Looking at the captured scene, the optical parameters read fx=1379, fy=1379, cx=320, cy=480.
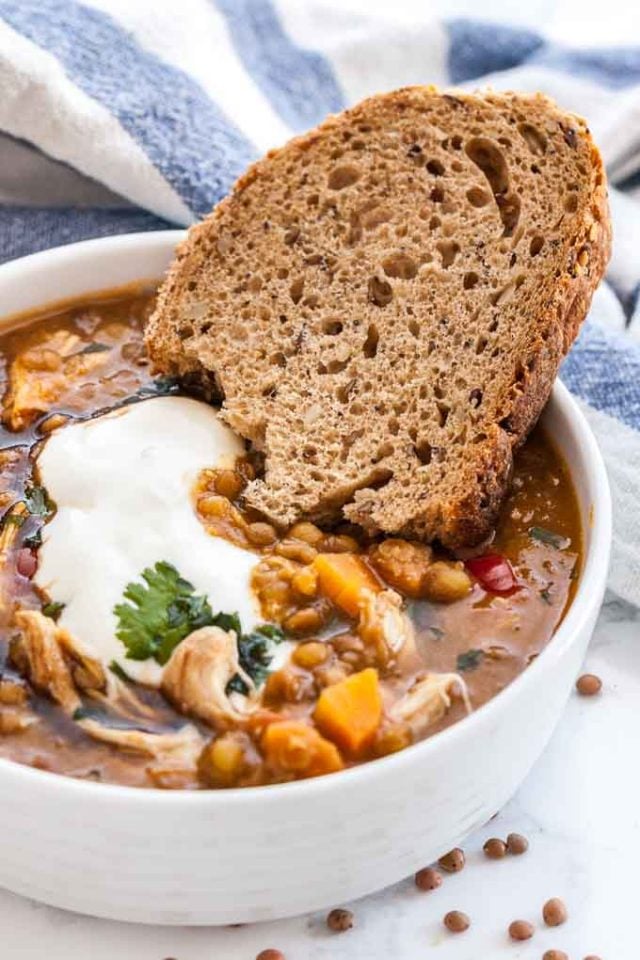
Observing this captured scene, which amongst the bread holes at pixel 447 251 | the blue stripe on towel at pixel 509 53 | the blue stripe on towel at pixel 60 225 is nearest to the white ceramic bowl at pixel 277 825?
the bread holes at pixel 447 251

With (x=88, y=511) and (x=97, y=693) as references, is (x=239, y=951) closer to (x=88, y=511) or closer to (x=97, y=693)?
(x=97, y=693)

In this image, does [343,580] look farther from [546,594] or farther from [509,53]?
[509,53]

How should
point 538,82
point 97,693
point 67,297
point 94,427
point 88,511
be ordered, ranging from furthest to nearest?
point 538,82 → point 67,297 → point 94,427 → point 88,511 → point 97,693

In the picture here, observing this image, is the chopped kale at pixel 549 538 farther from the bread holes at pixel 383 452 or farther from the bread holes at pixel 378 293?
the bread holes at pixel 378 293

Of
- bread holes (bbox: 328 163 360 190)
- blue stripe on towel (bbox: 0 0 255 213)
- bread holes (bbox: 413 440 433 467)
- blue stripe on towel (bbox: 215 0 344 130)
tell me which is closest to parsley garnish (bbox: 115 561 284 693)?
bread holes (bbox: 413 440 433 467)

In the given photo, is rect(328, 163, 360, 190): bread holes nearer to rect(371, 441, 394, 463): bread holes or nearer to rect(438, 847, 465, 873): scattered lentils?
rect(371, 441, 394, 463): bread holes

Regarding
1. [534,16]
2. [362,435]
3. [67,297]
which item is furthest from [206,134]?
[534,16]
